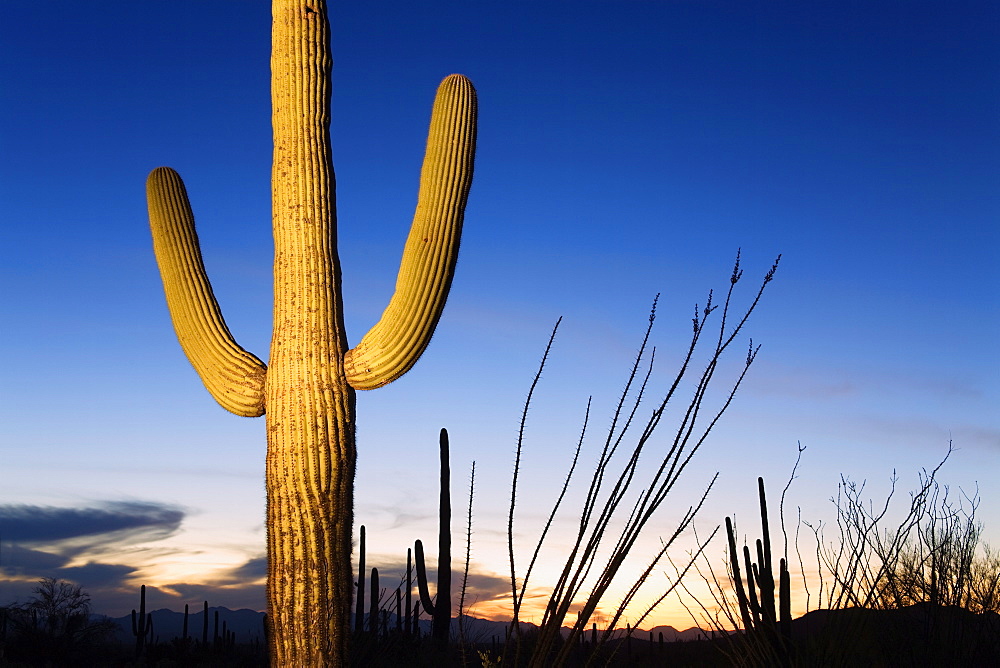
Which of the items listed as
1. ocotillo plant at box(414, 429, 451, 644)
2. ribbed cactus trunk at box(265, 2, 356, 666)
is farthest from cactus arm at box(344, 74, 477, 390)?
ocotillo plant at box(414, 429, 451, 644)

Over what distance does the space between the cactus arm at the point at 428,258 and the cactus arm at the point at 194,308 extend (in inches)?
31.9

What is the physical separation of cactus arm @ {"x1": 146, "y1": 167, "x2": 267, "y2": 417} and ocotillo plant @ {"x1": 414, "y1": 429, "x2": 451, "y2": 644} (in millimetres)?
5939

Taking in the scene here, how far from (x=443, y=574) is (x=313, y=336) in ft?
23.8

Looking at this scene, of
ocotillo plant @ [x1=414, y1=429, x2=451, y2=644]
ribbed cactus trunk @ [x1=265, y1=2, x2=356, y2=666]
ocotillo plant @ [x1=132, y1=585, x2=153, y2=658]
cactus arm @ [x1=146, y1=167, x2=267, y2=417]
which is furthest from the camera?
ocotillo plant @ [x1=132, y1=585, x2=153, y2=658]

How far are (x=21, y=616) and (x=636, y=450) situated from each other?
17902 millimetres

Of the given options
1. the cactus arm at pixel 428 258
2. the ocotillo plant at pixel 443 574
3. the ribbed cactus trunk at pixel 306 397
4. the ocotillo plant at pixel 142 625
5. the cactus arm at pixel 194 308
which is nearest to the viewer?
the ribbed cactus trunk at pixel 306 397

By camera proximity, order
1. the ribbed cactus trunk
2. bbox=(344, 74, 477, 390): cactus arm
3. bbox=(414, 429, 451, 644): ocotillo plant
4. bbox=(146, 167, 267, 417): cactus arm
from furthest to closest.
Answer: bbox=(414, 429, 451, 644): ocotillo plant < bbox=(146, 167, 267, 417): cactus arm < bbox=(344, 74, 477, 390): cactus arm < the ribbed cactus trunk

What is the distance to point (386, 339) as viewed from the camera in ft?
17.2

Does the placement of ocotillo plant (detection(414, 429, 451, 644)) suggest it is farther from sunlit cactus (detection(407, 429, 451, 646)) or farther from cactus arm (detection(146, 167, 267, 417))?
cactus arm (detection(146, 167, 267, 417))

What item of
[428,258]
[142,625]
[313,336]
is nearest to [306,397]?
[313,336]

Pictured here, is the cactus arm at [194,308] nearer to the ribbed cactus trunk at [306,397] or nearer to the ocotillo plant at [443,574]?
the ribbed cactus trunk at [306,397]

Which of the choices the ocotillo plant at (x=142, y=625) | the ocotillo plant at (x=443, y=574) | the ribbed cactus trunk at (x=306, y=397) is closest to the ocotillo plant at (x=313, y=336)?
the ribbed cactus trunk at (x=306, y=397)

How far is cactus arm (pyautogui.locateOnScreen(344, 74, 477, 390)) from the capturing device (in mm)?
5250

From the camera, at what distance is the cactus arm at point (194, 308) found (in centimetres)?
570
